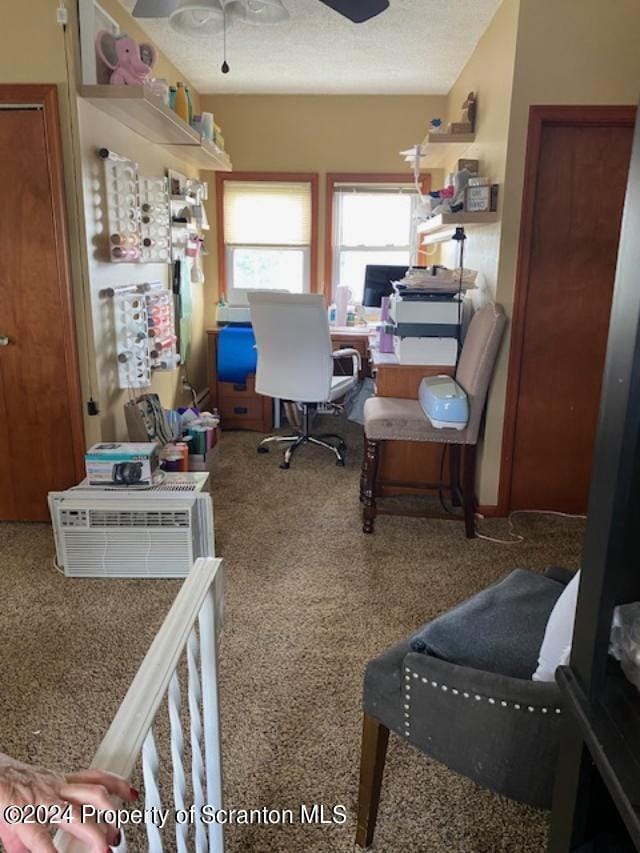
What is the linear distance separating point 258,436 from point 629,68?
3.08 meters

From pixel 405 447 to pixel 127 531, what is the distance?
59.9 inches

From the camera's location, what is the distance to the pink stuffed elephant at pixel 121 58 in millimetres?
2740

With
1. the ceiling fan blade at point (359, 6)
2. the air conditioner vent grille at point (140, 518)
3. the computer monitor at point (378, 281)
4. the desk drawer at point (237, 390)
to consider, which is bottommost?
the air conditioner vent grille at point (140, 518)

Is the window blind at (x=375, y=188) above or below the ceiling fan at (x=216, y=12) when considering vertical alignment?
below

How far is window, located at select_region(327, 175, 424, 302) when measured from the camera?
495 centimetres

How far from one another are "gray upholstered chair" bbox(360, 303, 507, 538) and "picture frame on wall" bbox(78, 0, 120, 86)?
1.90 m

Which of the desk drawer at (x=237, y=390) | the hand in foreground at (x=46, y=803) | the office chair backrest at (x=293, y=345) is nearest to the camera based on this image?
the hand in foreground at (x=46, y=803)

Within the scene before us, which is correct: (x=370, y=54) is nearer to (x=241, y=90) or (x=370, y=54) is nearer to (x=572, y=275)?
(x=241, y=90)

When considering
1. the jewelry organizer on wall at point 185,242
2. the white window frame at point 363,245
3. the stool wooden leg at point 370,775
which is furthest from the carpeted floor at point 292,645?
the white window frame at point 363,245

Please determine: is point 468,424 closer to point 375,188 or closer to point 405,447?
point 405,447

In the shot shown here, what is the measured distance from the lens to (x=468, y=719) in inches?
47.0

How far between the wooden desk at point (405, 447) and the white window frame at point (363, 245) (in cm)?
186

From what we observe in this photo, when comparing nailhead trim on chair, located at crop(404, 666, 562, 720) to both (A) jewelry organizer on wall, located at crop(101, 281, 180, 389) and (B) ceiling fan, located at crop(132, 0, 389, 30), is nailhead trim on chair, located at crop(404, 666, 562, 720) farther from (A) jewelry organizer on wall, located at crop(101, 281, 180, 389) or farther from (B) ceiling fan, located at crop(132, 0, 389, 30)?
(A) jewelry organizer on wall, located at crop(101, 281, 180, 389)

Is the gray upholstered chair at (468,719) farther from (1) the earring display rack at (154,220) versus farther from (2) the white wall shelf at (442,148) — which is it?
(2) the white wall shelf at (442,148)
